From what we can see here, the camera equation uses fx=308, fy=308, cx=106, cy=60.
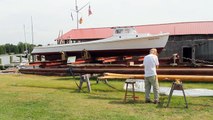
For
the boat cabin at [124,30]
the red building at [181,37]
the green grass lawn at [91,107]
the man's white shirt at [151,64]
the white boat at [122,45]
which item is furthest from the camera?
the red building at [181,37]

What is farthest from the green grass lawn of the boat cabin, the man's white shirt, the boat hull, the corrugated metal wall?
the corrugated metal wall

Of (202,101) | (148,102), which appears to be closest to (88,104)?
(148,102)

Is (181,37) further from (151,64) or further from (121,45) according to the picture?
(151,64)

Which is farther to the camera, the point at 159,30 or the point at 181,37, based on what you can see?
the point at 159,30

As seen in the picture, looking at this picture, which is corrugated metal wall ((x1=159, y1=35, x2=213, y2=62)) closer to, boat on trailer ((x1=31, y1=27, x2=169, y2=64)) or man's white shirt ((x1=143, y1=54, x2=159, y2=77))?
boat on trailer ((x1=31, y1=27, x2=169, y2=64))

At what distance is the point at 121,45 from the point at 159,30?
43.3 ft

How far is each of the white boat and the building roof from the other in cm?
902

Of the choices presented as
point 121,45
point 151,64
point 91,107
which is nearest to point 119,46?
point 121,45

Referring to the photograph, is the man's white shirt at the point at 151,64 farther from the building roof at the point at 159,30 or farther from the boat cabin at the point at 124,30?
the building roof at the point at 159,30

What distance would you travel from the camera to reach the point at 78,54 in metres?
29.0

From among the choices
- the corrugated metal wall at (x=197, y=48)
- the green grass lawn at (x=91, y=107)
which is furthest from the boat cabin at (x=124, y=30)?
the green grass lawn at (x=91, y=107)

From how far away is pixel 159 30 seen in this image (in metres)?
38.6

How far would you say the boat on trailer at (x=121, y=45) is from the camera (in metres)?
25.9

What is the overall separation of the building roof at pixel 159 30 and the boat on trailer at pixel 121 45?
883cm
